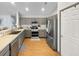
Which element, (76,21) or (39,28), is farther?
(39,28)

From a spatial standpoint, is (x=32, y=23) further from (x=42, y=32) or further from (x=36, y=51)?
(x=36, y=51)

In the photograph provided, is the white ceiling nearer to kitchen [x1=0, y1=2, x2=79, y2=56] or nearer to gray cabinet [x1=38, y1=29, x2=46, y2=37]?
kitchen [x1=0, y1=2, x2=79, y2=56]

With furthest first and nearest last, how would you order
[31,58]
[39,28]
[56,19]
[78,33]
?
1. [39,28]
2. [56,19]
3. [78,33]
4. [31,58]

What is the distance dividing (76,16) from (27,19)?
8461 mm

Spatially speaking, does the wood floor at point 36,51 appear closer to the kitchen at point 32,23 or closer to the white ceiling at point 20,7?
the kitchen at point 32,23

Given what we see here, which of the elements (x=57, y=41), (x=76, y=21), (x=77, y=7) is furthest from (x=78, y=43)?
(x=57, y=41)

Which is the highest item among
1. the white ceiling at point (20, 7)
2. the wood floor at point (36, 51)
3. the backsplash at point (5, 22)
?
the white ceiling at point (20, 7)

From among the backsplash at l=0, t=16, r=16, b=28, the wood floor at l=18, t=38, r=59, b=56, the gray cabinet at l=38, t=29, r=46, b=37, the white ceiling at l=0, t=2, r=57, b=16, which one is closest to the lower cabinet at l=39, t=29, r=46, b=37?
the gray cabinet at l=38, t=29, r=46, b=37

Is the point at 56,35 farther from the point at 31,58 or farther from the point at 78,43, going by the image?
the point at 31,58

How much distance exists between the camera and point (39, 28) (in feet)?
37.3

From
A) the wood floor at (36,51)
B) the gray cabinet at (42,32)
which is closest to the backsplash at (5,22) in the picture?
the wood floor at (36,51)

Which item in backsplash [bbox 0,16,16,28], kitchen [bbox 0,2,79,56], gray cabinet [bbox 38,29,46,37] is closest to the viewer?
kitchen [bbox 0,2,79,56]

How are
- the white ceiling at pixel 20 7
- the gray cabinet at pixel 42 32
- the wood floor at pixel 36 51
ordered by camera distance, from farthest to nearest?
1. the gray cabinet at pixel 42 32
2. the white ceiling at pixel 20 7
3. the wood floor at pixel 36 51

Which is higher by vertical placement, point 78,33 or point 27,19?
point 27,19
